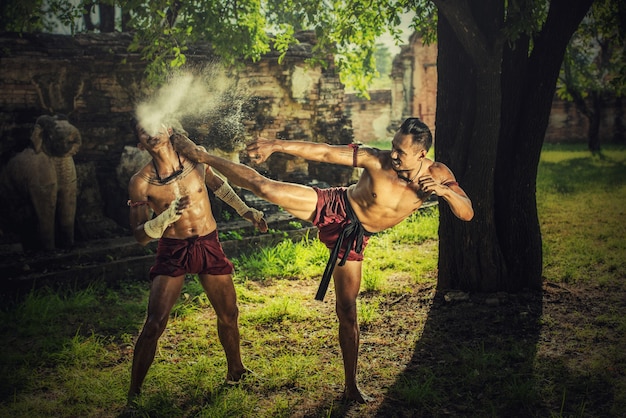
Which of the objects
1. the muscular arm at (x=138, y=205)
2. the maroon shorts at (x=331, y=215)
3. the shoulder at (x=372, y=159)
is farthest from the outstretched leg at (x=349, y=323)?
the muscular arm at (x=138, y=205)

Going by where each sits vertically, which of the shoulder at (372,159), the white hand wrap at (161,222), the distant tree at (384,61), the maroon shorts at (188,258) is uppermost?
the distant tree at (384,61)

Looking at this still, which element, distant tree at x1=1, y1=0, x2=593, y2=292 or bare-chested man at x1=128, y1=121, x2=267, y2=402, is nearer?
bare-chested man at x1=128, y1=121, x2=267, y2=402

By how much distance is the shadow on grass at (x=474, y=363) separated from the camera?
13.4 feet

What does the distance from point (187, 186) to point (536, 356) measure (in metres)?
3.28

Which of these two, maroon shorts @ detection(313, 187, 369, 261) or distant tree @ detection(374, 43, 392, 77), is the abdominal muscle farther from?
distant tree @ detection(374, 43, 392, 77)

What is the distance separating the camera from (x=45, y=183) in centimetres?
780

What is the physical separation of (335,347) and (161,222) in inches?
85.1

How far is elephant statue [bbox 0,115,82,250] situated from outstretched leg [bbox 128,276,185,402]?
442 centimetres

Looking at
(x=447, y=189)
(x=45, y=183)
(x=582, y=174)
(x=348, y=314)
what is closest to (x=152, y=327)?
(x=348, y=314)

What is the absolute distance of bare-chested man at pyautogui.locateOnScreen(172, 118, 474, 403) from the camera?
13.1 ft

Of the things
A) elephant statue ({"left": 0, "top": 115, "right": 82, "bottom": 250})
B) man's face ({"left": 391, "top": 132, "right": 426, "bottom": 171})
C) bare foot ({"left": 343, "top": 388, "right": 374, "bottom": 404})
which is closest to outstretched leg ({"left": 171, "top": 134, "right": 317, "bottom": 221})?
man's face ({"left": 391, "top": 132, "right": 426, "bottom": 171})

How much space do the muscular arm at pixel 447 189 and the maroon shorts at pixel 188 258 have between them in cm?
165

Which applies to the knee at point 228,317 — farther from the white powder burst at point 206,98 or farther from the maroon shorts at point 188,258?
the white powder burst at point 206,98

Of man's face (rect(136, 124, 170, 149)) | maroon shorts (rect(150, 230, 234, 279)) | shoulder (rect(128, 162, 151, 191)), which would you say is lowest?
maroon shorts (rect(150, 230, 234, 279))
